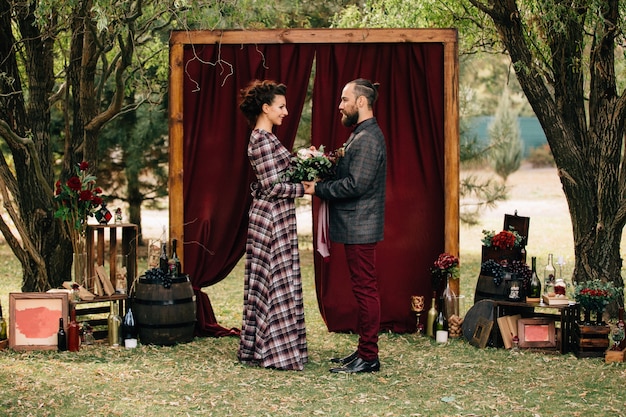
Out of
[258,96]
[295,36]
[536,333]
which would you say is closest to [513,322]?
[536,333]

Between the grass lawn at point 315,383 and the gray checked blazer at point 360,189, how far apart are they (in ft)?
2.85

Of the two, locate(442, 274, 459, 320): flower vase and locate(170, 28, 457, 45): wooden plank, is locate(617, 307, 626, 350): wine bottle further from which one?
locate(170, 28, 457, 45): wooden plank

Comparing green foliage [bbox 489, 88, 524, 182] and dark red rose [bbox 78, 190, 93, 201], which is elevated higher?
green foliage [bbox 489, 88, 524, 182]

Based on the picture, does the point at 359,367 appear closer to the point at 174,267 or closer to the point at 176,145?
the point at 174,267

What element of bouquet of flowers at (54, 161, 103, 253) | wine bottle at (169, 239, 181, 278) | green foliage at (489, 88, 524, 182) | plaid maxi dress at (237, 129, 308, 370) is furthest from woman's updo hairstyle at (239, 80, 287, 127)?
green foliage at (489, 88, 524, 182)

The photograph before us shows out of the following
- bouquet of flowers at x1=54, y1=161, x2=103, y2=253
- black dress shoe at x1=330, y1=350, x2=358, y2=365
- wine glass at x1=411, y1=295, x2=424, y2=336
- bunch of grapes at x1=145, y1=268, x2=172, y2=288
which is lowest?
black dress shoe at x1=330, y1=350, x2=358, y2=365

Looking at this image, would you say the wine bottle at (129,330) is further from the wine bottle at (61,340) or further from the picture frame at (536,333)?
the picture frame at (536,333)

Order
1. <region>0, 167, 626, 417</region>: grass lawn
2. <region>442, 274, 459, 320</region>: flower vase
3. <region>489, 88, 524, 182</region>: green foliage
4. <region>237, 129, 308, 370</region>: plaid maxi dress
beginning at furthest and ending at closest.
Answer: <region>489, 88, 524, 182</region>: green foliage → <region>442, 274, 459, 320</region>: flower vase → <region>237, 129, 308, 370</region>: plaid maxi dress → <region>0, 167, 626, 417</region>: grass lawn

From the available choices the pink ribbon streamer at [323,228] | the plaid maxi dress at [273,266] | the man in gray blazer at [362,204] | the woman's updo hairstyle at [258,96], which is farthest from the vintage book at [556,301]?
the woman's updo hairstyle at [258,96]

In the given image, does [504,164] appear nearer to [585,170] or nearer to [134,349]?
[585,170]

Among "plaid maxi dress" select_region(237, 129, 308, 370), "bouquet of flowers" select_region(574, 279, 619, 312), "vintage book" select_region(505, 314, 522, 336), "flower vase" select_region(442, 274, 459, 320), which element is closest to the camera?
"plaid maxi dress" select_region(237, 129, 308, 370)

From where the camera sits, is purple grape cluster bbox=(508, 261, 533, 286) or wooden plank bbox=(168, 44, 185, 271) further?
wooden plank bbox=(168, 44, 185, 271)

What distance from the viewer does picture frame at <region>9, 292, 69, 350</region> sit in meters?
6.33

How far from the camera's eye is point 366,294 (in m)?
5.72
